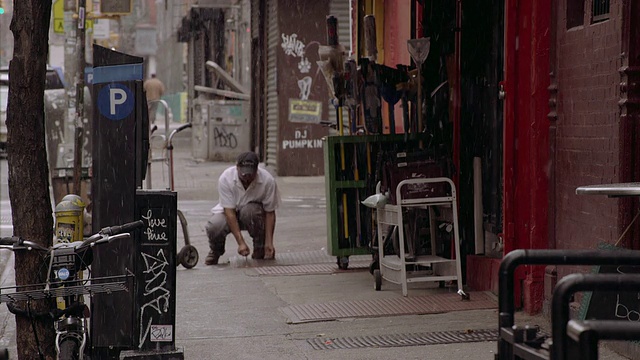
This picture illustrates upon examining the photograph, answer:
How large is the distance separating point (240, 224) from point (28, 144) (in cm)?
531

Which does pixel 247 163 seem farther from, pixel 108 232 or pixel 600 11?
pixel 108 232

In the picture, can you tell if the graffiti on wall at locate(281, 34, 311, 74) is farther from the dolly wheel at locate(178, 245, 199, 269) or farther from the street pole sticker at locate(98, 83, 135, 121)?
the street pole sticker at locate(98, 83, 135, 121)

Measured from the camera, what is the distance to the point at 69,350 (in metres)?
5.45

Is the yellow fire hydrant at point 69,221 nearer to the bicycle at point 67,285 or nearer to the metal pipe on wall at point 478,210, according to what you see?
the bicycle at point 67,285

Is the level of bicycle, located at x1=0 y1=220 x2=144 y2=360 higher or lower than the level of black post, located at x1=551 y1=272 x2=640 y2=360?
lower

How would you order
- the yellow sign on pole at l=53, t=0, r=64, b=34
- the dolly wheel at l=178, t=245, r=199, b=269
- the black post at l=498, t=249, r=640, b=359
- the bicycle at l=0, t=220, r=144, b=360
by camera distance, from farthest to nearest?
the yellow sign on pole at l=53, t=0, r=64, b=34, the dolly wheel at l=178, t=245, r=199, b=269, the bicycle at l=0, t=220, r=144, b=360, the black post at l=498, t=249, r=640, b=359

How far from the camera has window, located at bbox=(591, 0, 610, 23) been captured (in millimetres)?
6852

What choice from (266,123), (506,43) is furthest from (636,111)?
(266,123)

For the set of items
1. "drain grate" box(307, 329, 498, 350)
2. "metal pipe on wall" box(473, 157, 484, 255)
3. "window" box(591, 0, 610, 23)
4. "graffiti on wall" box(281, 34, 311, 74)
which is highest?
"graffiti on wall" box(281, 34, 311, 74)

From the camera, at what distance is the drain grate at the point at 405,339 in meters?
7.14

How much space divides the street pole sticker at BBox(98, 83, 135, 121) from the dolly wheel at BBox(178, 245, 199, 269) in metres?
4.59

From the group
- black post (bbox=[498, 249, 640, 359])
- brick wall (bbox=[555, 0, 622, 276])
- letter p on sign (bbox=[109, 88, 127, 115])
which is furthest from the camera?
brick wall (bbox=[555, 0, 622, 276])

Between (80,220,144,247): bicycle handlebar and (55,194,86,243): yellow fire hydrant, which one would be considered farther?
(55,194,86,243): yellow fire hydrant

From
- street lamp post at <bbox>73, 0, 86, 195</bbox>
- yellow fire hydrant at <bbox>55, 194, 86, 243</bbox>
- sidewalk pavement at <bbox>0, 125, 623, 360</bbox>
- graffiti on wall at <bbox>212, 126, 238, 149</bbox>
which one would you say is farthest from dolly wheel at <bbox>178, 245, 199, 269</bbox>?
graffiti on wall at <bbox>212, 126, 238, 149</bbox>
